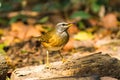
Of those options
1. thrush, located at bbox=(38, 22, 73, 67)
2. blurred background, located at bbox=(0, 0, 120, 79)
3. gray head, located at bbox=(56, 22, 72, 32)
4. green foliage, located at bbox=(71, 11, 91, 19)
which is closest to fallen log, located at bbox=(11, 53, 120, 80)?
thrush, located at bbox=(38, 22, 73, 67)

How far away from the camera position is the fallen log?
6141 mm

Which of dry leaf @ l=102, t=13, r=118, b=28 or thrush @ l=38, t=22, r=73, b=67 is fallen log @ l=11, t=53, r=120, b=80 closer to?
thrush @ l=38, t=22, r=73, b=67

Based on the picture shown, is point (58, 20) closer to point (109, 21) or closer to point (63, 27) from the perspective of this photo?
point (109, 21)

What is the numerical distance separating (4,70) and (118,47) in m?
2.70

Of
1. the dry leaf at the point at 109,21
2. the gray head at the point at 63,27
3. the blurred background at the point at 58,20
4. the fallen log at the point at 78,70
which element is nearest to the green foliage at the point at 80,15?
the blurred background at the point at 58,20

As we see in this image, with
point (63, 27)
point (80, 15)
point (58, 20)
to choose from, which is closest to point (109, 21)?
point (80, 15)

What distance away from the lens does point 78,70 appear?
6.13 meters

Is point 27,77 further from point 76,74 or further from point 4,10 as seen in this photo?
point 4,10

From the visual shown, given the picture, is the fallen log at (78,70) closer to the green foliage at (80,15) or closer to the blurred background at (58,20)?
the blurred background at (58,20)

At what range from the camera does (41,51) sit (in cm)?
851

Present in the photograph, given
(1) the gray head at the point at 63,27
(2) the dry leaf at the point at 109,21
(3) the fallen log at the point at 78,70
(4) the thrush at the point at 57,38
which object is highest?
(2) the dry leaf at the point at 109,21

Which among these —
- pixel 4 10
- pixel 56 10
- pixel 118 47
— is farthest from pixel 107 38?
pixel 4 10

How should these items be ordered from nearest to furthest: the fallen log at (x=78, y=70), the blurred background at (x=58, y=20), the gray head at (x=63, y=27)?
1. the fallen log at (x=78, y=70)
2. the gray head at (x=63, y=27)
3. the blurred background at (x=58, y=20)

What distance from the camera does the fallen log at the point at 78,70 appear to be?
242 inches
